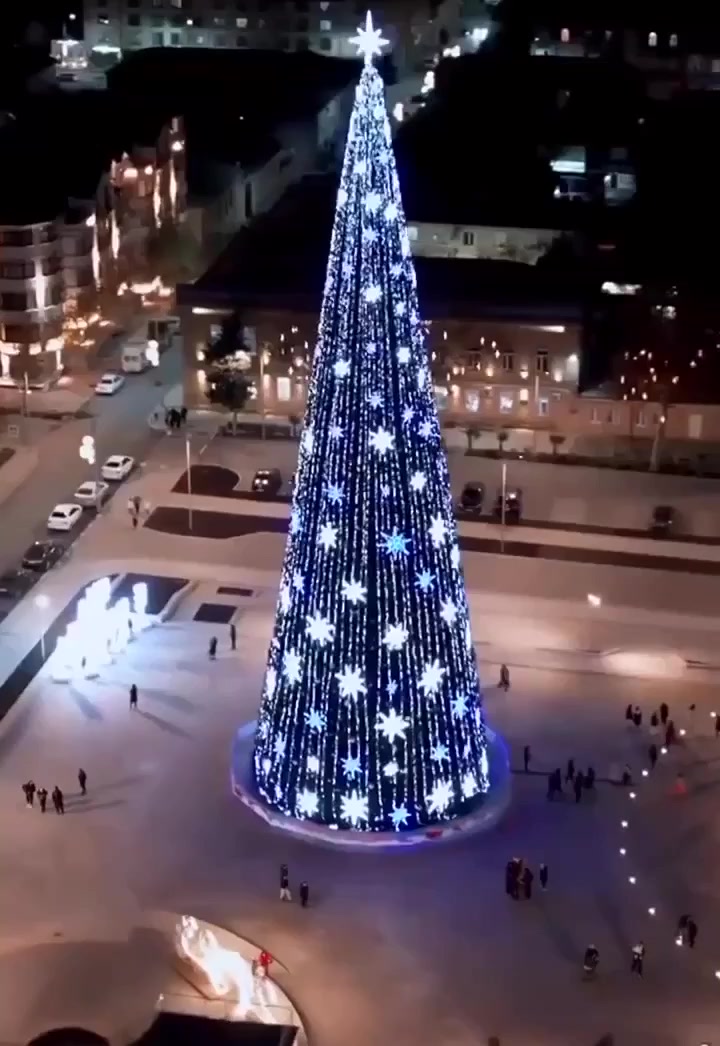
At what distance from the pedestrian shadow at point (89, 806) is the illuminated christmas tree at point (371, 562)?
16.4 ft

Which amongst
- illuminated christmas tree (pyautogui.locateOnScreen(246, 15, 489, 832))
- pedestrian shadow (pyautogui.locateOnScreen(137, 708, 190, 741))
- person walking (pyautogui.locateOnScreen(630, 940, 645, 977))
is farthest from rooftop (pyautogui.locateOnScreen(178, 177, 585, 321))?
person walking (pyautogui.locateOnScreen(630, 940, 645, 977))

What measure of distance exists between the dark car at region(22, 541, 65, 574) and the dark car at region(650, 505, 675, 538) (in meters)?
19.3

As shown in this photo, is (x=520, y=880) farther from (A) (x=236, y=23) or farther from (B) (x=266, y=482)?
(A) (x=236, y=23)

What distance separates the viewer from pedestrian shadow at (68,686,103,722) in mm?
44938

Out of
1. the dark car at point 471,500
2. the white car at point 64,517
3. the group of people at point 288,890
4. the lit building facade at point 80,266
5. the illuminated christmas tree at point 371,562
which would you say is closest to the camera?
the illuminated christmas tree at point 371,562

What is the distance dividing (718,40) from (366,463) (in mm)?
78907

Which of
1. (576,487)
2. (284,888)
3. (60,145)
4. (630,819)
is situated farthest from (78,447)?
(630,819)

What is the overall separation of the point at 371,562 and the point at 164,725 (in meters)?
10.8

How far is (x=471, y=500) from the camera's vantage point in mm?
59000

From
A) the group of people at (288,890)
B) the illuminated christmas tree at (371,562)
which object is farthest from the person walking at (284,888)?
the illuminated christmas tree at (371,562)

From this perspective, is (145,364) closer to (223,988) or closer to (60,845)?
(60,845)

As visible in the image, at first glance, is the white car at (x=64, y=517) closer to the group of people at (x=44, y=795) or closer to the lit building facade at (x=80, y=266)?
the lit building facade at (x=80, y=266)

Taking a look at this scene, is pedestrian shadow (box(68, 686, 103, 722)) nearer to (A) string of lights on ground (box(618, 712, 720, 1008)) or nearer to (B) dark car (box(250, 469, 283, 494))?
(A) string of lights on ground (box(618, 712, 720, 1008))

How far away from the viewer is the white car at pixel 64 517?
186 ft
